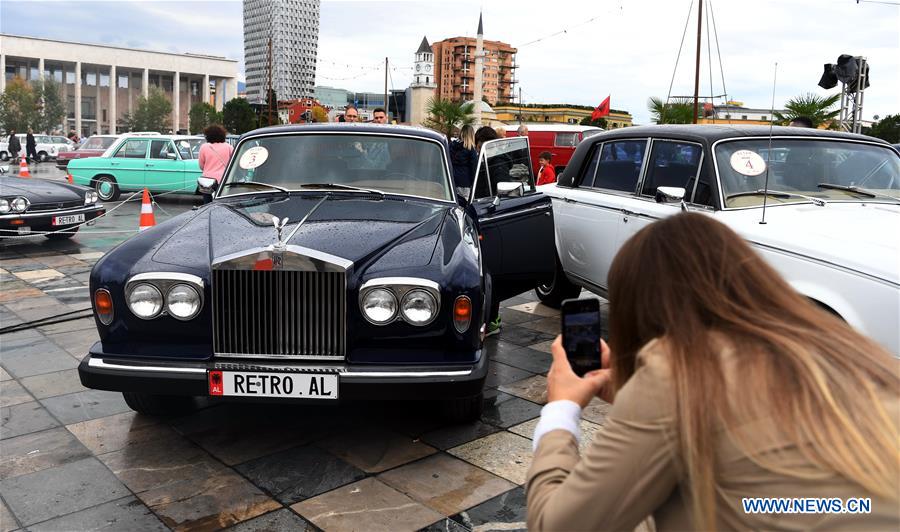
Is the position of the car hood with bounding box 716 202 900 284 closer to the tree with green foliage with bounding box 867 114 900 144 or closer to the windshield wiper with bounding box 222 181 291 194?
the windshield wiper with bounding box 222 181 291 194

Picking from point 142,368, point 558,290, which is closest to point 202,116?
point 558,290

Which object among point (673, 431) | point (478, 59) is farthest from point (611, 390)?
point (478, 59)

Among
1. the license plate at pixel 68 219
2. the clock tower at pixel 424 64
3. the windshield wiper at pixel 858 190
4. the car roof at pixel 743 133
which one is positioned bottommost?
the license plate at pixel 68 219

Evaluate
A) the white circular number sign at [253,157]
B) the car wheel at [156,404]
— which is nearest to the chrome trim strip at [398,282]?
the car wheel at [156,404]

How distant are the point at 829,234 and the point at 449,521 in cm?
279

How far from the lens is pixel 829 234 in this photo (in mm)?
4477

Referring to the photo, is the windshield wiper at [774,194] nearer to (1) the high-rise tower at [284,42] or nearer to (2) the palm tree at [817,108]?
(2) the palm tree at [817,108]

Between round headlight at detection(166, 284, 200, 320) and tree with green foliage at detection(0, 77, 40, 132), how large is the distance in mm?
85993

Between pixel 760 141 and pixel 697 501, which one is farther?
pixel 760 141

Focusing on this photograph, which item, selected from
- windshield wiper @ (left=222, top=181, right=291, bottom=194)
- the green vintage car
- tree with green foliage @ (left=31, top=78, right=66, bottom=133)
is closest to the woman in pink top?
windshield wiper @ (left=222, top=181, right=291, bottom=194)

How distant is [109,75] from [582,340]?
13374 centimetres

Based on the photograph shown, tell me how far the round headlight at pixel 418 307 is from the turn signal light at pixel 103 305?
1594 millimetres

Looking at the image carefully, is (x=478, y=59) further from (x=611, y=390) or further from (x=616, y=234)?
(x=611, y=390)

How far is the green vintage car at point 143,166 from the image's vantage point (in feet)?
61.1
